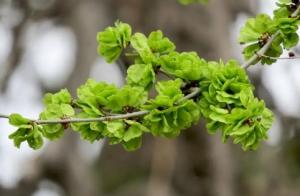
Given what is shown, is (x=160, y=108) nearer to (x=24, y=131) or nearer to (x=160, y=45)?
(x=160, y=45)

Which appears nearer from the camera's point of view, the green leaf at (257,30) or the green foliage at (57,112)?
the green foliage at (57,112)

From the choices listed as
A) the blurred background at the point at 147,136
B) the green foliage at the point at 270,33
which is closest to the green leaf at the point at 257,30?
the green foliage at the point at 270,33

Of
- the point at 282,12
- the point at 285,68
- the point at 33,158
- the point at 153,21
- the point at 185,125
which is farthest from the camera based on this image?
the point at 153,21

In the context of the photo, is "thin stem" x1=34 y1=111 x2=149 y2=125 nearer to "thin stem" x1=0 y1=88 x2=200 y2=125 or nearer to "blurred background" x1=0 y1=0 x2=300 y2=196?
"thin stem" x1=0 y1=88 x2=200 y2=125

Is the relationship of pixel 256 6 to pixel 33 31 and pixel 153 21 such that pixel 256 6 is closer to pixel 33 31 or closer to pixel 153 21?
pixel 153 21

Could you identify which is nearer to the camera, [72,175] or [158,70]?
[158,70]

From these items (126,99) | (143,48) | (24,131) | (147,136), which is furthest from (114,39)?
(147,136)

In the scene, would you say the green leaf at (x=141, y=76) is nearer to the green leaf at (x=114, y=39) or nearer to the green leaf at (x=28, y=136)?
the green leaf at (x=114, y=39)

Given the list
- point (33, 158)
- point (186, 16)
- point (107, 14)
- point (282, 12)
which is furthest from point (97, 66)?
point (282, 12)
